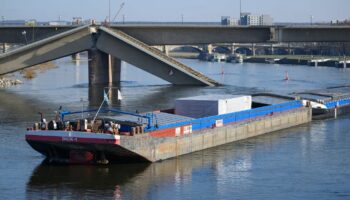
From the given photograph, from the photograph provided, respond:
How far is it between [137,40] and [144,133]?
3621cm

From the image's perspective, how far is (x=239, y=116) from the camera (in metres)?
39.8

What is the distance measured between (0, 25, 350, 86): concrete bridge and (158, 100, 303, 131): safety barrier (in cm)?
2118

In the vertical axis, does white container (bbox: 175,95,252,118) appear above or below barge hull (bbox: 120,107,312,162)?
above

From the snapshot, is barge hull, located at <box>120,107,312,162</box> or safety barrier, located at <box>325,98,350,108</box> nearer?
barge hull, located at <box>120,107,312,162</box>

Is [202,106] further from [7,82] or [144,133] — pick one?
[7,82]

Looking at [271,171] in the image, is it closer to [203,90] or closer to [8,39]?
[203,90]

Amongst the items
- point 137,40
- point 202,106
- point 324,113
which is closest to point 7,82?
point 137,40

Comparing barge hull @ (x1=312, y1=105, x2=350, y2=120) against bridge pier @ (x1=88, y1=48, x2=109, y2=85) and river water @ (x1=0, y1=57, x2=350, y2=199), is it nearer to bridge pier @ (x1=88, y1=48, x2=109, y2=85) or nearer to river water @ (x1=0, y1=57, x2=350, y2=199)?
river water @ (x1=0, y1=57, x2=350, y2=199)

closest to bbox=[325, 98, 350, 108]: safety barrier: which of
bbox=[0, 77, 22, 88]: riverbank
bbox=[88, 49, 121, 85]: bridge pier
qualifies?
bbox=[88, 49, 121, 85]: bridge pier

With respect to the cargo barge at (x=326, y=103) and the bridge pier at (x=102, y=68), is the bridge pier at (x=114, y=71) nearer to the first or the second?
the bridge pier at (x=102, y=68)

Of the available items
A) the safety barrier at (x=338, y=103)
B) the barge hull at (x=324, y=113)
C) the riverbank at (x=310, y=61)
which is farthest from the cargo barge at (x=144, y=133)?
the riverbank at (x=310, y=61)

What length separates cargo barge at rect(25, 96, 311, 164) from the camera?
31031 mm

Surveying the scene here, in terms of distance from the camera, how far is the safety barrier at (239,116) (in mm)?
35875

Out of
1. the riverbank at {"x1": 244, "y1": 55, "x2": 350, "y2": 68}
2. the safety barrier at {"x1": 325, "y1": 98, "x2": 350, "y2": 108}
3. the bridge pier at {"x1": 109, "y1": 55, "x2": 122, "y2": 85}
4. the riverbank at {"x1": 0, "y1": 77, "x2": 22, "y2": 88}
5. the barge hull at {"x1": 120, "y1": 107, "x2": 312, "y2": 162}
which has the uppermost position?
the riverbank at {"x1": 244, "y1": 55, "x2": 350, "y2": 68}
